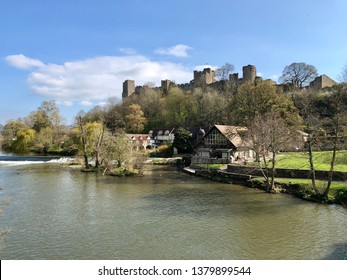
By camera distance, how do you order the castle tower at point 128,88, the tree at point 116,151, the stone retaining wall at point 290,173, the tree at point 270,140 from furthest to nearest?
the castle tower at point 128,88
the tree at point 116,151
the tree at point 270,140
the stone retaining wall at point 290,173

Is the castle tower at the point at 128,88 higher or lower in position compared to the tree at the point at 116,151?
higher

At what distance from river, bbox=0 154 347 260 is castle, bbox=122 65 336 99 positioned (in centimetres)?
5783

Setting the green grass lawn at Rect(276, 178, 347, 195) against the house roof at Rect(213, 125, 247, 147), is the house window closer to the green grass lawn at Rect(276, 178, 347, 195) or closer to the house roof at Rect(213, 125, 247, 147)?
the house roof at Rect(213, 125, 247, 147)

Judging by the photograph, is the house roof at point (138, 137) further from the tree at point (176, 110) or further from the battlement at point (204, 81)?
the battlement at point (204, 81)

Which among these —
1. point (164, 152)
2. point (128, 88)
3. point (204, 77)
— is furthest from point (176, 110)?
point (128, 88)

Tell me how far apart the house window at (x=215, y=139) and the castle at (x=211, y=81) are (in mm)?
34660

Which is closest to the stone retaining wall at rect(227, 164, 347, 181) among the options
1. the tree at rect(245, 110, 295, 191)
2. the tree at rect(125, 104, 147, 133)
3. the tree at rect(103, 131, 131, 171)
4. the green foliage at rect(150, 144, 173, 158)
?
the tree at rect(245, 110, 295, 191)

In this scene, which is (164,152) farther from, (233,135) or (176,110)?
(176,110)

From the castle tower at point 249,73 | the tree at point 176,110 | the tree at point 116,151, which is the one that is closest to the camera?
the tree at point 116,151

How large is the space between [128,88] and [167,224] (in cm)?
9829

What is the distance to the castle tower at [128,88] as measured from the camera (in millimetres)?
111675

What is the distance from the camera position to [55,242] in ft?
47.9

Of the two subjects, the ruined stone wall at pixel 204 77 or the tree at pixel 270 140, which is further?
the ruined stone wall at pixel 204 77

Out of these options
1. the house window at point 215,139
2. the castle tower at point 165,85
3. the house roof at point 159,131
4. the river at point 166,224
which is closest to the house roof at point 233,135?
the house window at point 215,139
